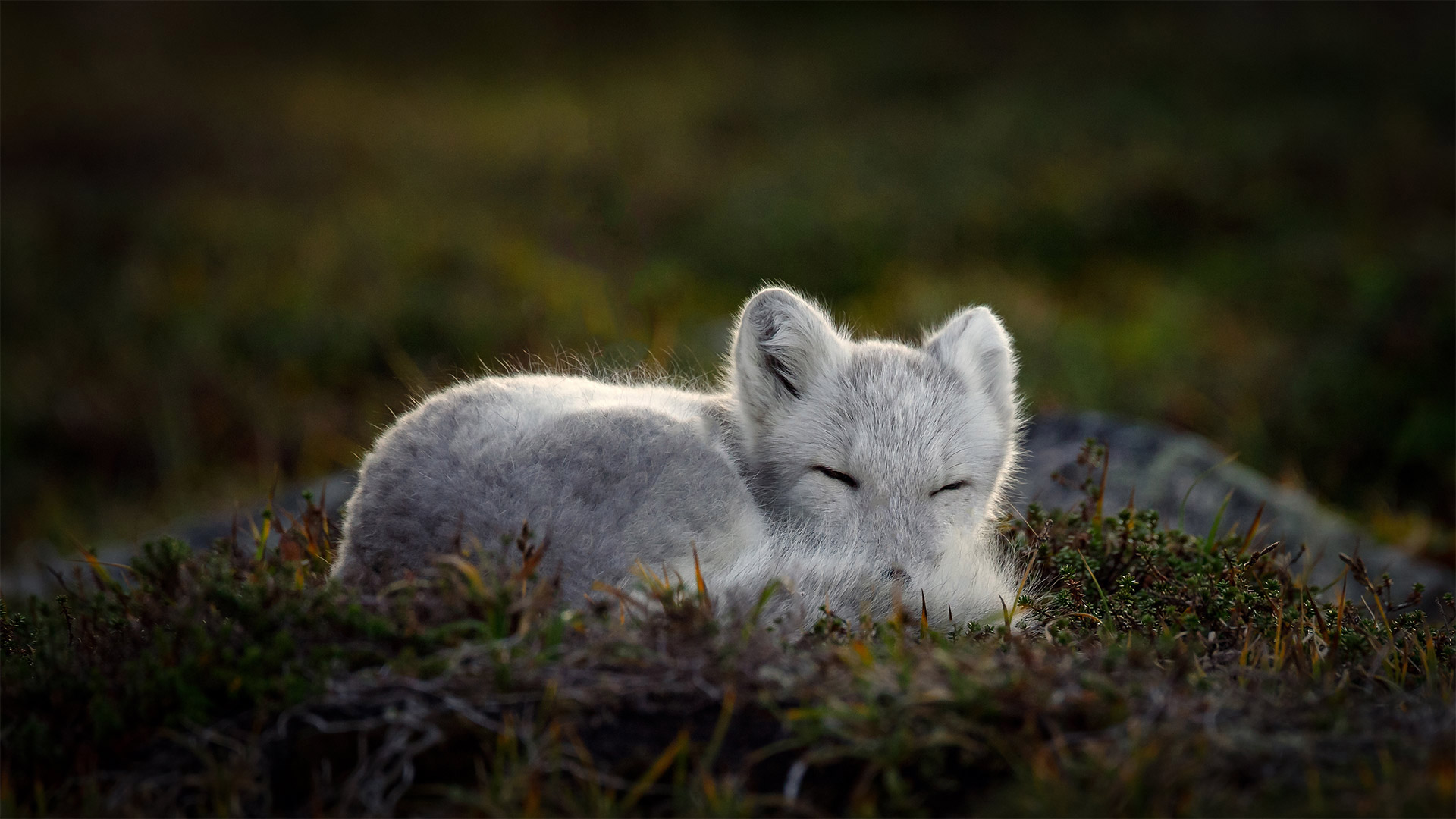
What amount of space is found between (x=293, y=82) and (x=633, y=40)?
281 inches

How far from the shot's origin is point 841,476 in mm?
3227

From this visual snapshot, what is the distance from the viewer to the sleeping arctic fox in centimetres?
269

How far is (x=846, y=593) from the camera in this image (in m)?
2.69

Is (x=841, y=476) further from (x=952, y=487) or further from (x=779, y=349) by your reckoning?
(x=779, y=349)

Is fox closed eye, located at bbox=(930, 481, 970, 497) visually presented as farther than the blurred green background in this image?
No

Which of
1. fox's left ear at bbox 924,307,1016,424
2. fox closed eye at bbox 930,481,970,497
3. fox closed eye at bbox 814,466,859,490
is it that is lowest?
fox closed eye at bbox 930,481,970,497

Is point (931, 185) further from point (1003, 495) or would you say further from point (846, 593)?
point (846, 593)

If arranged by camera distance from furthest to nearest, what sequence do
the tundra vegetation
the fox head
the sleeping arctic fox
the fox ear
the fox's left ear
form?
the fox's left ear < the fox ear < the fox head < the sleeping arctic fox < the tundra vegetation

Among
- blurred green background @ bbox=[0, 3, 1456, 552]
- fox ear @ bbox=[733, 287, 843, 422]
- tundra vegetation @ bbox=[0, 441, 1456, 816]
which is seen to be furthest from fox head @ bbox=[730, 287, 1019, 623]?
blurred green background @ bbox=[0, 3, 1456, 552]

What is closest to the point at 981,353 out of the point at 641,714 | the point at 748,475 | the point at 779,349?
the point at 779,349

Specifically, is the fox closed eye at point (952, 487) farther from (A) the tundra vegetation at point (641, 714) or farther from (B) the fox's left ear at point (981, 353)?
(A) the tundra vegetation at point (641, 714)

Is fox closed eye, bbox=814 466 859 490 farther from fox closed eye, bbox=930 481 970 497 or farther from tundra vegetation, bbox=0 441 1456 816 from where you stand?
tundra vegetation, bbox=0 441 1456 816

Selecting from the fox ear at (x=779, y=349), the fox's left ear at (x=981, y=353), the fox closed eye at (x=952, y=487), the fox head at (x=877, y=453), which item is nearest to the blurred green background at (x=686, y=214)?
the fox ear at (x=779, y=349)

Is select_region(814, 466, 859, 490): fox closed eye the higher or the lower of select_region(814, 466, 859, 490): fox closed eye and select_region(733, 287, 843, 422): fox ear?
the lower
